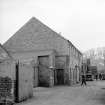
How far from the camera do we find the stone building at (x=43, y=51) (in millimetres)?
31391

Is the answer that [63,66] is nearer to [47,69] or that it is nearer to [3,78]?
[47,69]

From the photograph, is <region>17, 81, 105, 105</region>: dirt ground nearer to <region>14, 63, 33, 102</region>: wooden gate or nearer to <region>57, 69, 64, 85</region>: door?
<region>14, 63, 33, 102</region>: wooden gate

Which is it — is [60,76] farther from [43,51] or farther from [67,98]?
[67,98]

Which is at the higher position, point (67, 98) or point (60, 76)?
point (60, 76)


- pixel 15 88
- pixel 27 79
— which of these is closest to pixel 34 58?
pixel 27 79

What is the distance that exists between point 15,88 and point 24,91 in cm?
147

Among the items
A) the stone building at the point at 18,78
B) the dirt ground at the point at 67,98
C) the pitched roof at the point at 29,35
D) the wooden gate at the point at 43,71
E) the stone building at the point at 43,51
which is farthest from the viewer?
the pitched roof at the point at 29,35

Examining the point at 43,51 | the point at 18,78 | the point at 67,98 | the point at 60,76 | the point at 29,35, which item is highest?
the point at 29,35

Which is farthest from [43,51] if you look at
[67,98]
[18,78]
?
[18,78]

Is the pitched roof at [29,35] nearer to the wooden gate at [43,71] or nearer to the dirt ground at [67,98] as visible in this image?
the wooden gate at [43,71]

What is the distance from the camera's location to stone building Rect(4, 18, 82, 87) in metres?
31.4

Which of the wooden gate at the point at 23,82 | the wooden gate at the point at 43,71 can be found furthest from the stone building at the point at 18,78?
the wooden gate at the point at 43,71

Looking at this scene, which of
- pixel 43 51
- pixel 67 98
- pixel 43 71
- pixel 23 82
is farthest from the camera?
pixel 43 51

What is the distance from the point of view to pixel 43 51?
32.9 m
